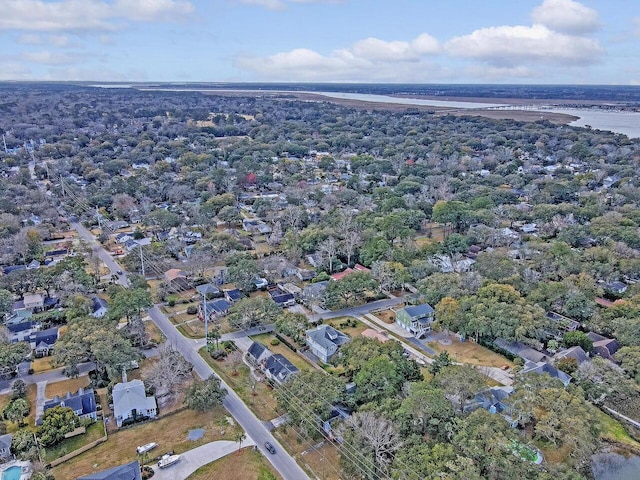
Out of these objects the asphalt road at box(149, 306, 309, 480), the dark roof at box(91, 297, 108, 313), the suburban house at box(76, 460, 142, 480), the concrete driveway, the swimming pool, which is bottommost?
the concrete driveway

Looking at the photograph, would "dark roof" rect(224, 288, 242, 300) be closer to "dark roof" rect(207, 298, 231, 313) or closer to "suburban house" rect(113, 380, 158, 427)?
"dark roof" rect(207, 298, 231, 313)

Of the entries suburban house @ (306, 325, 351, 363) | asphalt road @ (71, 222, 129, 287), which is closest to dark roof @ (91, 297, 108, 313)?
asphalt road @ (71, 222, 129, 287)

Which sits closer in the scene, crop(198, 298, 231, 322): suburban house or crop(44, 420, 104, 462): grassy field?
crop(44, 420, 104, 462): grassy field

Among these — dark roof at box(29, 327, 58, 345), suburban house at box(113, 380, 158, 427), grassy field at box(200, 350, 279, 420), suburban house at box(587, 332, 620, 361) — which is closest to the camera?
suburban house at box(113, 380, 158, 427)

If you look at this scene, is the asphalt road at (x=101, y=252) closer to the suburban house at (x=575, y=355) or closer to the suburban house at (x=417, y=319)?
the suburban house at (x=417, y=319)

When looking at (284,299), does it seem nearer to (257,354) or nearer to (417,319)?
(257,354)

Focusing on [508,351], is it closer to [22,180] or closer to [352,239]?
[352,239]

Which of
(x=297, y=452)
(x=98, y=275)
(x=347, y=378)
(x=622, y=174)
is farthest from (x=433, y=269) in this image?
(x=622, y=174)
